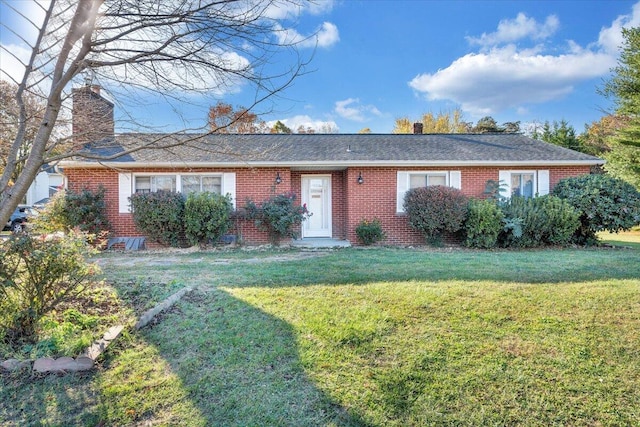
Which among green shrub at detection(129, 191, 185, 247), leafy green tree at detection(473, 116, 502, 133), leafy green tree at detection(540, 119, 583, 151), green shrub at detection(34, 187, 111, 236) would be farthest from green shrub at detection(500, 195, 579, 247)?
leafy green tree at detection(473, 116, 502, 133)

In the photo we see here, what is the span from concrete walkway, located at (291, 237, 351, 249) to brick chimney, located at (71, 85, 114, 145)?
21.5 ft

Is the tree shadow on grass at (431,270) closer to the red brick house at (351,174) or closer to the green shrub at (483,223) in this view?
the green shrub at (483,223)

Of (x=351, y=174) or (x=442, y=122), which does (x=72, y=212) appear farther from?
(x=442, y=122)

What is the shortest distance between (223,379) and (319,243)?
26.8 feet

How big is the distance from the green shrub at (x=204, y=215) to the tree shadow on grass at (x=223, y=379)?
611cm

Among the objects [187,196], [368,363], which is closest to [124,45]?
[368,363]

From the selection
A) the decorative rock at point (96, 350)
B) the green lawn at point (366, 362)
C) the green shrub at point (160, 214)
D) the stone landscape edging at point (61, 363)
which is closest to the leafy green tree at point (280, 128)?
the green shrub at point (160, 214)

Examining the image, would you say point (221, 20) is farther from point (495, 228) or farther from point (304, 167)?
point (495, 228)

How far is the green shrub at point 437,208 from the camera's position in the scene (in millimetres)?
9836

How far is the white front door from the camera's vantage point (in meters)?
12.1

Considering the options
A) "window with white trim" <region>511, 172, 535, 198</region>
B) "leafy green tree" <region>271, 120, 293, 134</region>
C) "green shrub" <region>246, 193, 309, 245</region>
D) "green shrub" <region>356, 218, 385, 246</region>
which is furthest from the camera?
"leafy green tree" <region>271, 120, 293, 134</region>

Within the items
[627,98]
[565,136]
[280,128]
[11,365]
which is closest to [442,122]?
[565,136]

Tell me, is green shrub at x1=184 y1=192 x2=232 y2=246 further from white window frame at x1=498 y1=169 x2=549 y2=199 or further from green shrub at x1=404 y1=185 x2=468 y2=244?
white window frame at x1=498 y1=169 x2=549 y2=199

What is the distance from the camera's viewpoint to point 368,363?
9.68ft
